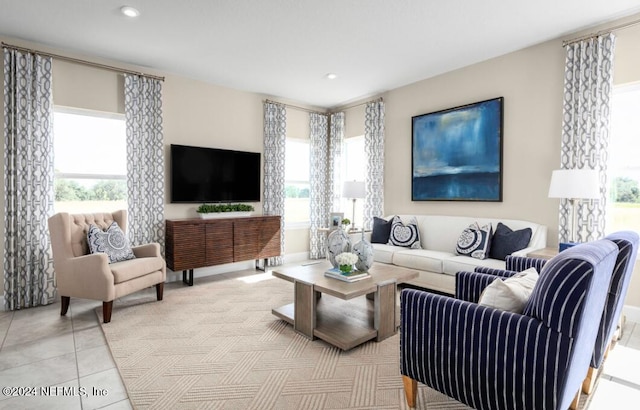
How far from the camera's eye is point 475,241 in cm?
368

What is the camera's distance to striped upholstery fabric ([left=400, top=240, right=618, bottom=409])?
1.29m

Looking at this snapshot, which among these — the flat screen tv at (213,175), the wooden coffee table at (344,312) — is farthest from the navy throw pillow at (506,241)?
the flat screen tv at (213,175)

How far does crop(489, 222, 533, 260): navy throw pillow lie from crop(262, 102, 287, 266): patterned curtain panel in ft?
10.0

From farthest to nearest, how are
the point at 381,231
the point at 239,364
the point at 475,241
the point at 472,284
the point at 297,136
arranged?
the point at 297,136
the point at 381,231
the point at 475,241
the point at 239,364
the point at 472,284

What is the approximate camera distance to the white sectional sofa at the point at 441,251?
3.52 m

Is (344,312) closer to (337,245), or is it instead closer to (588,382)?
(337,245)

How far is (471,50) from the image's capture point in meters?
3.83

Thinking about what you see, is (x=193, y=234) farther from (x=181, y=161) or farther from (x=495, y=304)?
(x=495, y=304)

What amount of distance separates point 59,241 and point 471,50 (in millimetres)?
4609

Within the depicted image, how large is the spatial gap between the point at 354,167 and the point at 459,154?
204cm

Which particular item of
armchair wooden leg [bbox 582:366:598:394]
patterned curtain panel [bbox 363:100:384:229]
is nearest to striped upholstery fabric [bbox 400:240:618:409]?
armchair wooden leg [bbox 582:366:598:394]

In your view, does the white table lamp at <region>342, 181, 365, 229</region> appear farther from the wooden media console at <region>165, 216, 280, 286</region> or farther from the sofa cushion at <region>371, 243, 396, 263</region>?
the wooden media console at <region>165, 216, 280, 286</region>

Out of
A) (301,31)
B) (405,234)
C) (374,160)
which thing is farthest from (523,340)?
(374,160)

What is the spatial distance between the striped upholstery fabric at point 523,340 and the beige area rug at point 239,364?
461 mm
